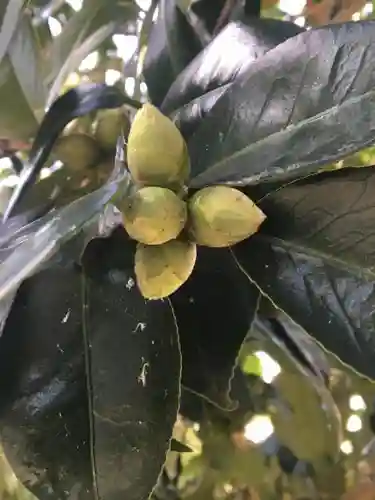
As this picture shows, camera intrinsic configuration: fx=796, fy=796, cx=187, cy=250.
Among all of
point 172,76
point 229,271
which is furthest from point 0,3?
point 229,271

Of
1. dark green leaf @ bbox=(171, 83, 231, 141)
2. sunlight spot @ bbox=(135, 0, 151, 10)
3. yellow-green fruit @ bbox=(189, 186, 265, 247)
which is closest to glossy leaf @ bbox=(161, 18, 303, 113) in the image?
dark green leaf @ bbox=(171, 83, 231, 141)

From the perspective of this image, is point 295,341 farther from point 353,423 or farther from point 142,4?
point 142,4

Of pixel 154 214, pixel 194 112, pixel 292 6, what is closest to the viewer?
pixel 154 214

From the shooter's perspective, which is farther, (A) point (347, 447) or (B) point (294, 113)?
(A) point (347, 447)

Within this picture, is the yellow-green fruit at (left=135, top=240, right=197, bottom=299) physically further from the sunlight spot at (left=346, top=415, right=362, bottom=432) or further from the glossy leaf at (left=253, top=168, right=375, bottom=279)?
the sunlight spot at (left=346, top=415, right=362, bottom=432)

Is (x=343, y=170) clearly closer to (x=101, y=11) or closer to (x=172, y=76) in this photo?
(x=172, y=76)

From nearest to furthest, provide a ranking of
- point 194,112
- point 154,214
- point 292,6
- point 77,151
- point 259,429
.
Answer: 1. point 154,214
2. point 194,112
3. point 77,151
4. point 259,429
5. point 292,6

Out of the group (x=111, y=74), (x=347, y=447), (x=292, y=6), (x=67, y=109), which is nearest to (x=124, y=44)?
(x=111, y=74)
